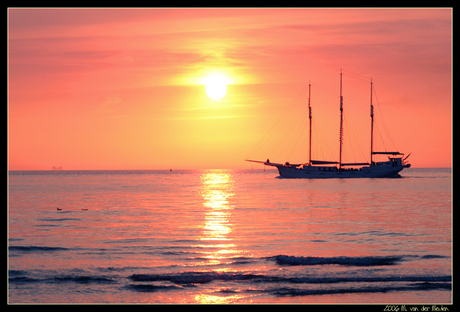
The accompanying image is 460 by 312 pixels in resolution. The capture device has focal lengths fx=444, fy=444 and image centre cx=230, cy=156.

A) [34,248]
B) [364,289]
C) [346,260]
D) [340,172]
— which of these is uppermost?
[340,172]

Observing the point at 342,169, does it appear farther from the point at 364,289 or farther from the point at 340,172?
the point at 364,289

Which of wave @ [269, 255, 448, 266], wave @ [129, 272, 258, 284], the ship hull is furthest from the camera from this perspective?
the ship hull

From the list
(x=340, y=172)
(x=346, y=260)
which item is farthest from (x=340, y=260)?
(x=340, y=172)

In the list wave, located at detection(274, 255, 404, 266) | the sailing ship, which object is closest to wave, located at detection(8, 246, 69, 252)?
wave, located at detection(274, 255, 404, 266)

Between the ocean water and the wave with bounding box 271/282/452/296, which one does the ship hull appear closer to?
the ocean water

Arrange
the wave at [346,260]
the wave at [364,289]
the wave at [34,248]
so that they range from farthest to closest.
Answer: the wave at [34,248], the wave at [346,260], the wave at [364,289]

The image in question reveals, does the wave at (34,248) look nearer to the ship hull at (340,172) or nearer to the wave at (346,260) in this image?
the wave at (346,260)

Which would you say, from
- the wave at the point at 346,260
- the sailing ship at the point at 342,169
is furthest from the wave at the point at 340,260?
the sailing ship at the point at 342,169

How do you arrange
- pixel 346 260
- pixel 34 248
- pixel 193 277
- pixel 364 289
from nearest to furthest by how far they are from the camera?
1. pixel 364 289
2. pixel 193 277
3. pixel 346 260
4. pixel 34 248

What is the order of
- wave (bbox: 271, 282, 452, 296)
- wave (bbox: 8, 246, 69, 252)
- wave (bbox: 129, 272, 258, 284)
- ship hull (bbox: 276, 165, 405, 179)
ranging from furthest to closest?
ship hull (bbox: 276, 165, 405, 179) → wave (bbox: 8, 246, 69, 252) → wave (bbox: 129, 272, 258, 284) → wave (bbox: 271, 282, 452, 296)

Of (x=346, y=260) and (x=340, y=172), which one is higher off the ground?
(x=340, y=172)
